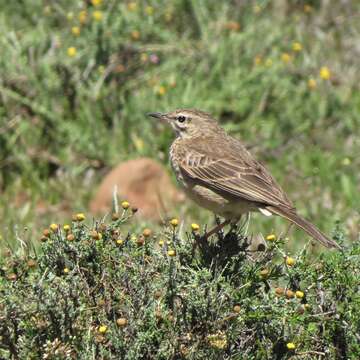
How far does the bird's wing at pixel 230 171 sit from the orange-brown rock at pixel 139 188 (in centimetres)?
164

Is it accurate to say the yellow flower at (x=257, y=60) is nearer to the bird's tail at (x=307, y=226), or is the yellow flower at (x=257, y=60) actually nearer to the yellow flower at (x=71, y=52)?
the yellow flower at (x=71, y=52)

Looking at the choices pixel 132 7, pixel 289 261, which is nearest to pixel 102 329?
pixel 289 261

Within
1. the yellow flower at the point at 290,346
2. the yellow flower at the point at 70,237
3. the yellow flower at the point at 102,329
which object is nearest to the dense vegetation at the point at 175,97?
the yellow flower at the point at 70,237

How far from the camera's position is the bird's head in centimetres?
730

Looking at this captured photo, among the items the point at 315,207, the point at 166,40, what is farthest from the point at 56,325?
the point at 166,40

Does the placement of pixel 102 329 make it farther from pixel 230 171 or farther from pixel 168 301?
pixel 230 171

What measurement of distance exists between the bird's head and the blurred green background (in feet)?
4.45

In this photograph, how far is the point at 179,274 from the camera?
516 cm

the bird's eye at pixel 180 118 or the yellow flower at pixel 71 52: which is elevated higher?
the bird's eye at pixel 180 118

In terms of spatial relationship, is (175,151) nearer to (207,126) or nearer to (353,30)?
(207,126)

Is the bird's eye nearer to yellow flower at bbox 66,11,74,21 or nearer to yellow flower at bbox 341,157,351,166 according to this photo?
yellow flower at bbox 341,157,351,166

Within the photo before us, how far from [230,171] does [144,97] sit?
3115 mm

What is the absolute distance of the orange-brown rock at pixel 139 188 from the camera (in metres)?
8.67

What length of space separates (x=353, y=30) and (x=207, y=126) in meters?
4.80
